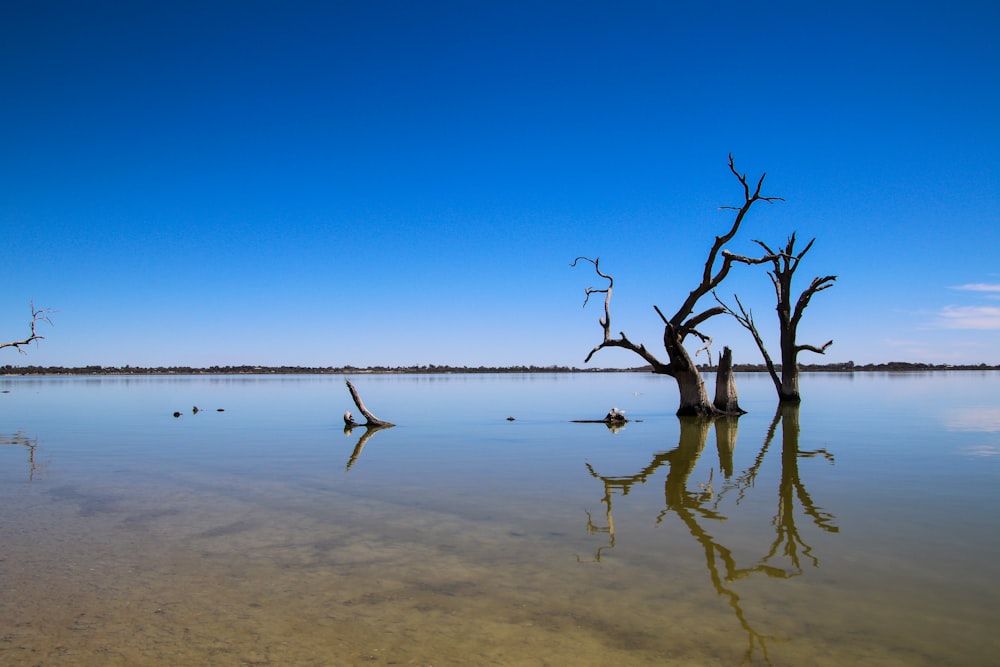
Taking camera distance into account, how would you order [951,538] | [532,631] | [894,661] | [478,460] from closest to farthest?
[894,661] < [532,631] < [951,538] < [478,460]

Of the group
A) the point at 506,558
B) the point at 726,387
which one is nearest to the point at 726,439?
the point at 726,387

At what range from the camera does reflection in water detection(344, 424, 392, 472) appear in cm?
1427

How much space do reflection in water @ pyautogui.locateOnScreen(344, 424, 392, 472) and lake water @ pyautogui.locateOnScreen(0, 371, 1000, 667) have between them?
19 cm

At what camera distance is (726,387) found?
25109mm

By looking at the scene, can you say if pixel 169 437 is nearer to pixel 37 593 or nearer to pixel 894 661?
pixel 37 593

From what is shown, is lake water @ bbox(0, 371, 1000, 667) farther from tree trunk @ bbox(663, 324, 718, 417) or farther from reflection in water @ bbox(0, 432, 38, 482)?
tree trunk @ bbox(663, 324, 718, 417)

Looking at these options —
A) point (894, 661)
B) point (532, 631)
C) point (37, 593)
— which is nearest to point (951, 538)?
point (894, 661)

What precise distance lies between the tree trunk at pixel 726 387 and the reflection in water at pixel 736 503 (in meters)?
7.52

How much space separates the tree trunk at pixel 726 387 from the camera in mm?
24844

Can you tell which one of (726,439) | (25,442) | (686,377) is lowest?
(726,439)

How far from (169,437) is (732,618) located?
59.7ft

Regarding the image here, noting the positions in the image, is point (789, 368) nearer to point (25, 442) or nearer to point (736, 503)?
point (736, 503)

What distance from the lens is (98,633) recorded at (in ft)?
16.1

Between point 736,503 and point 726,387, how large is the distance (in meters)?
16.8
